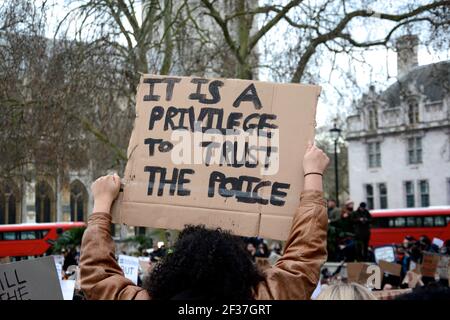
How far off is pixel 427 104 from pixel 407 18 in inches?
1444

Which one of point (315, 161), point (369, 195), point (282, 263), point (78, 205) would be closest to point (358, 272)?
point (315, 161)

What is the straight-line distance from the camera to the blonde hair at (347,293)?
267 cm

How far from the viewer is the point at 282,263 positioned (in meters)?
2.87

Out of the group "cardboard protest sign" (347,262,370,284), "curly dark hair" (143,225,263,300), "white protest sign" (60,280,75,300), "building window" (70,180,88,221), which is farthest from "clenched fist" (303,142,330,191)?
"building window" (70,180,88,221)

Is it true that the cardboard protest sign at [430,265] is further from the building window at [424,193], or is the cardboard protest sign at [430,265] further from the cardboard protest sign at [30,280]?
the building window at [424,193]

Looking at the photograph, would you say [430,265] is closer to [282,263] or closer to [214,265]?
[282,263]

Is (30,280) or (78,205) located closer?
(30,280)

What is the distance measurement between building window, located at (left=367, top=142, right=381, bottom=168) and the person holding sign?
54.6 metres

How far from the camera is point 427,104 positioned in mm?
52125

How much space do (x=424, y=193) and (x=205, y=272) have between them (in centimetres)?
5299

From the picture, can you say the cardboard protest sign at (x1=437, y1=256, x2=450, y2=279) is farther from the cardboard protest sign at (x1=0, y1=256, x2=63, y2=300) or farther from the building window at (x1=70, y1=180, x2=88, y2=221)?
the building window at (x1=70, y1=180, x2=88, y2=221)

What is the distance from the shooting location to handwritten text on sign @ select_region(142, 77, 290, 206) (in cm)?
371

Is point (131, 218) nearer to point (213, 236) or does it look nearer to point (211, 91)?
point (211, 91)
